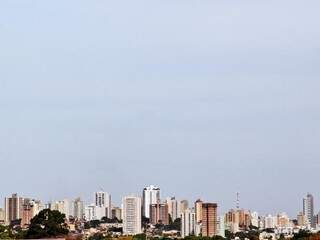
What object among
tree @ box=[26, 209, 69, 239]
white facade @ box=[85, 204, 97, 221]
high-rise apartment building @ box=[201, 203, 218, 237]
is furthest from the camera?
white facade @ box=[85, 204, 97, 221]

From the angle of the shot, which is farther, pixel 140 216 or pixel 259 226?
pixel 259 226

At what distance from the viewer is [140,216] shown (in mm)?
87000

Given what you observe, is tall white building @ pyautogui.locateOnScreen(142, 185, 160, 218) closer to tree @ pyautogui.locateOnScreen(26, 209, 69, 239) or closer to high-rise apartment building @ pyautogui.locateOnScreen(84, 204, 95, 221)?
high-rise apartment building @ pyautogui.locateOnScreen(84, 204, 95, 221)

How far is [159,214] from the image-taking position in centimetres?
9744

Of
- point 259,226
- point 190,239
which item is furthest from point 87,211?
point 190,239

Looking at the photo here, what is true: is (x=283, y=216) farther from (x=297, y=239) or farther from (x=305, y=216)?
(x=297, y=239)

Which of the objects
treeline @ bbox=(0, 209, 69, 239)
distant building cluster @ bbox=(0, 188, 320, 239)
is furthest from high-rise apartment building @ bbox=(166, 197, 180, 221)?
treeline @ bbox=(0, 209, 69, 239)

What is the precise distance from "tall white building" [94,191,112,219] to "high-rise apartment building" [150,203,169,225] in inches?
214

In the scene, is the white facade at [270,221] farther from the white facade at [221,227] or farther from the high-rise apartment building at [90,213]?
the white facade at [221,227]

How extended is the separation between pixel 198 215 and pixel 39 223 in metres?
44.4

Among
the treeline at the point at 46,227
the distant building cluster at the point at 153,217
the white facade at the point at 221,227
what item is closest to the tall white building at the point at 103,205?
A: the distant building cluster at the point at 153,217

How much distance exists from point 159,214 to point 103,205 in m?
9.62

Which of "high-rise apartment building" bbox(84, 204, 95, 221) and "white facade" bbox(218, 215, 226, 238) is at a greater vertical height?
"high-rise apartment building" bbox(84, 204, 95, 221)

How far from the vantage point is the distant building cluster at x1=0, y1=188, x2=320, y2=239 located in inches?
3132
